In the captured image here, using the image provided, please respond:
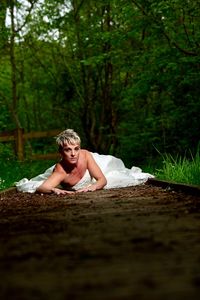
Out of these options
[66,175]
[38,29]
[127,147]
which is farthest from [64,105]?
[66,175]

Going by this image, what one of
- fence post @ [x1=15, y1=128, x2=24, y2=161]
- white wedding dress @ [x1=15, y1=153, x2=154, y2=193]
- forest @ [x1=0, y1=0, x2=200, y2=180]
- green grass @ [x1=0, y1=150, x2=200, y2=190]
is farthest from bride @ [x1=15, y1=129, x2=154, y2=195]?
fence post @ [x1=15, y1=128, x2=24, y2=161]

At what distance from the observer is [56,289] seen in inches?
74.3

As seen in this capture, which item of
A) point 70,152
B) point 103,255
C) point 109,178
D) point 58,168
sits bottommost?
point 109,178

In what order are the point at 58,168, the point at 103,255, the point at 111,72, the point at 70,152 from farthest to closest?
the point at 111,72 → the point at 58,168 → the point at 70,152 → the point at 103,255

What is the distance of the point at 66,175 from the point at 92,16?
44.7ft

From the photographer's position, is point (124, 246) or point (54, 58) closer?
point (124, 246)

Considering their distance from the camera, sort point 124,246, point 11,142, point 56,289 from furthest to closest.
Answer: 1. point 11,142
2. point 124,246
3. point 56,289

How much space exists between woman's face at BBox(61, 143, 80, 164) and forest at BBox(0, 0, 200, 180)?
163 inches

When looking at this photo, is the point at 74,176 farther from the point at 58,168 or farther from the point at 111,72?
the point at 111,72

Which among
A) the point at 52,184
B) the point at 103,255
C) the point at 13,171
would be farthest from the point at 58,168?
the point at 103,255

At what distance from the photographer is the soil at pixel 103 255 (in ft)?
6.08

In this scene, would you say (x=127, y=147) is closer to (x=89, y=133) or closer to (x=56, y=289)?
(x=89, y=133)

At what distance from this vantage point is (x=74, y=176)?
29.1 ft

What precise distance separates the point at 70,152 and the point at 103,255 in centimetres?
571
